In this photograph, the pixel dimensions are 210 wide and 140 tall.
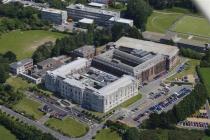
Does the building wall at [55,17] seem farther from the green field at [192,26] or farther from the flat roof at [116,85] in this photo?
the flat roof at [116,85]

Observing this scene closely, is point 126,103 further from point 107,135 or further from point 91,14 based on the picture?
point 91,14

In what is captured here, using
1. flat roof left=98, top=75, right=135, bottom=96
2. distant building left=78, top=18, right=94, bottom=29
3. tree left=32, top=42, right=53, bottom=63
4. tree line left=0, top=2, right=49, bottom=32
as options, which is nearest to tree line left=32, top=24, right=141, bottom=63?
tree left=32, top=42, right=53, bottom=63

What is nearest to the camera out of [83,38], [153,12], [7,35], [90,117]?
[90,117]

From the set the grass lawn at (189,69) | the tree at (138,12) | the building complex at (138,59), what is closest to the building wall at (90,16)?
the tree at (138,12)

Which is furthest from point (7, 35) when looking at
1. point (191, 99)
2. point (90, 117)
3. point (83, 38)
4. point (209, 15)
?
point (209, 15)

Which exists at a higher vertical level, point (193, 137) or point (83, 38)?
point (83, 38)

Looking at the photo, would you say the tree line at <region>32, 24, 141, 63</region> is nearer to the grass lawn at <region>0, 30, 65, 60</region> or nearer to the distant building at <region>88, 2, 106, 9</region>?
the grass lawn at <region>0, 30, 65, 60</region>

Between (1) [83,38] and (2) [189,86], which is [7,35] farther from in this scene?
(2) [189,86]
